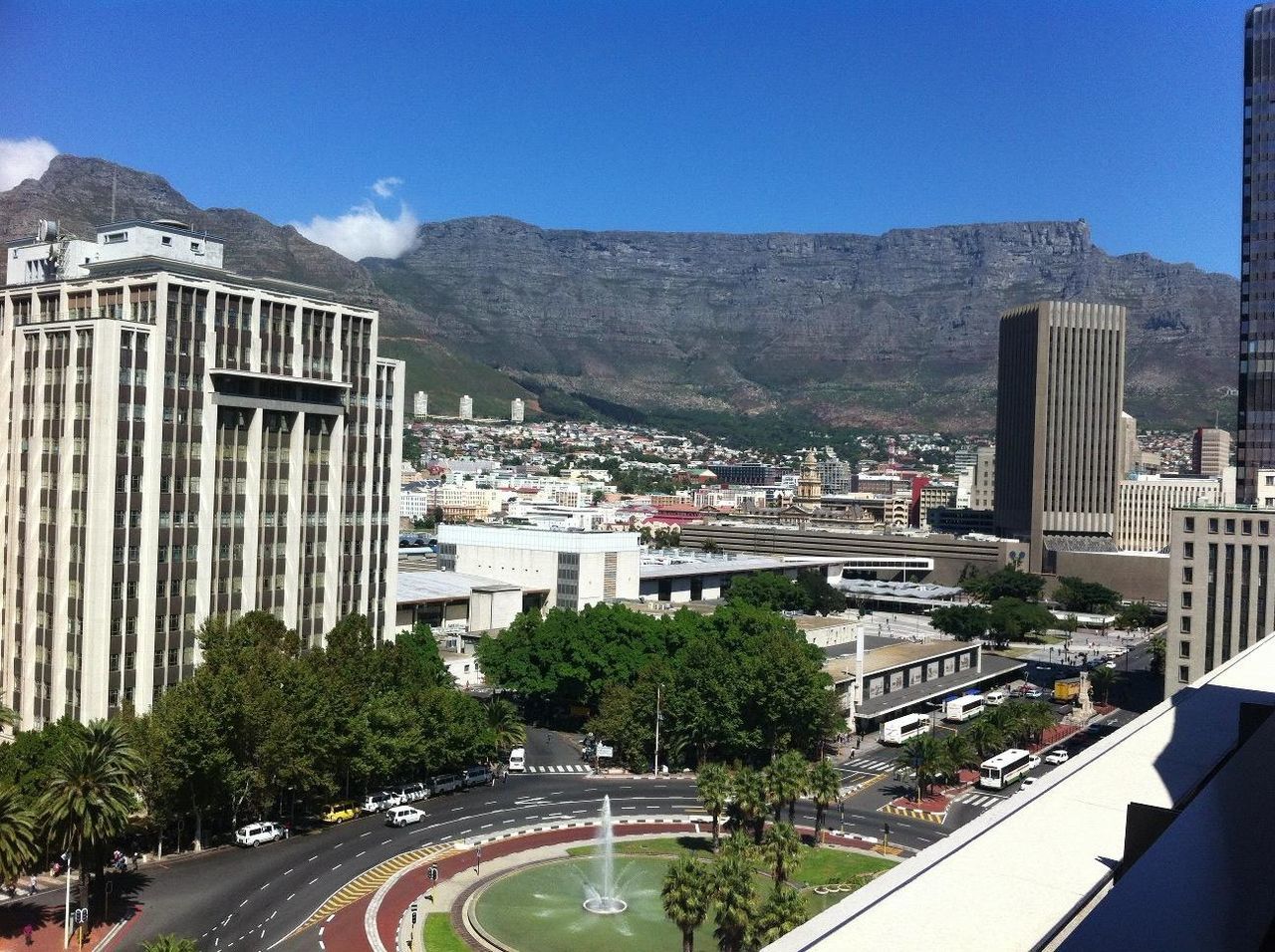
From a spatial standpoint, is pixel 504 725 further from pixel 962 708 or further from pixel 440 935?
pixel 962 708

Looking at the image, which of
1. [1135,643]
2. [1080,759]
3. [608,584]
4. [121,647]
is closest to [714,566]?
[608,584]

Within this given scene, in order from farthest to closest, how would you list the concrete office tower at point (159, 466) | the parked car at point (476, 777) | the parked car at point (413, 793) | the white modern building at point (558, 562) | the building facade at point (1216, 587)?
the white modern building at point (558, 562)
the building facade at point (1216, 587)
the parked car at point (476, 777)
the parked car at point (413, 793)
the concrete office tower at point (159, 466)

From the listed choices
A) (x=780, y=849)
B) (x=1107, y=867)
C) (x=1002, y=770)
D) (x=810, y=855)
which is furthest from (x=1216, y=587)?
(x=1107, y=867)

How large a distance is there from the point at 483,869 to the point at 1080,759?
49338mm

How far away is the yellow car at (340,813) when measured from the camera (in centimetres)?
7675

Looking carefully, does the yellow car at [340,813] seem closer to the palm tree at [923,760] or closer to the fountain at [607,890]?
the fountain at [607,890]

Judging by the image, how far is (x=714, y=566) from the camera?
19438 centimetres

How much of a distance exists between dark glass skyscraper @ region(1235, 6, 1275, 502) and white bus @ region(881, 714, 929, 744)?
46.3m

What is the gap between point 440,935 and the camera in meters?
58.4

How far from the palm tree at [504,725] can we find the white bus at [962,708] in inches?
1871

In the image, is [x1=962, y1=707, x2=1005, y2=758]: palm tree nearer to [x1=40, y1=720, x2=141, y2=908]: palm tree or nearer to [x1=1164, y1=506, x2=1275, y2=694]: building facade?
[x1=1164, y1=506, x2=1275, y2=694]: building facade

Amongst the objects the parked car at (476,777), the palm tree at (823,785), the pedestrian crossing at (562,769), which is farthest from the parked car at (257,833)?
the palm tree at (823,785)

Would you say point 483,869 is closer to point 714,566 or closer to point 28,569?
point 28,569

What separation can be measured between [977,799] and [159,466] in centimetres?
6492
